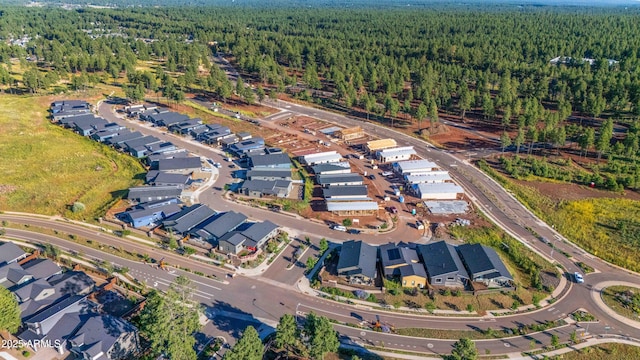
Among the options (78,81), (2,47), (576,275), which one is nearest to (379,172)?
(576,275)

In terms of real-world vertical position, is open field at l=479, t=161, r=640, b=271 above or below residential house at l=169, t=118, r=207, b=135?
below

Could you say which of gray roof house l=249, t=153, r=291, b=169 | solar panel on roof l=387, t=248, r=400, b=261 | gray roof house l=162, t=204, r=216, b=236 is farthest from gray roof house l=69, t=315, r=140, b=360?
gray roof house l=249, t=153, r=291, b=169

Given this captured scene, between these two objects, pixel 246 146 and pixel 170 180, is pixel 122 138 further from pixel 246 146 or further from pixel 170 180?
pixel 246 146

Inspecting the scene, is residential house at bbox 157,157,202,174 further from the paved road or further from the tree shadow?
the tree shadow

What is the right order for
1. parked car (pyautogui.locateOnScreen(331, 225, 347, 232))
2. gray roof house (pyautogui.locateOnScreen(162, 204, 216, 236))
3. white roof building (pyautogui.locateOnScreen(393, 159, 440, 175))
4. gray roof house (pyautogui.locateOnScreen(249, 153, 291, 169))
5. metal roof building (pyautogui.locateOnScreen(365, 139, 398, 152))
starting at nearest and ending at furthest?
gray roof house (pyautogui.locateOnScreen(162, 204, 216, 236)) < parked car (pyautogui.locateOnScreen(331, 225, 347, 232)) < white roof building (pyautogui.locateOnScreen(393, 159, 440, 175)) < gray roof house (pyautogui.locateOnScreen(249, 153, 291, 169)) < metal roof building (pyautogui.locateOnScreen(365, 139, 398, 152))

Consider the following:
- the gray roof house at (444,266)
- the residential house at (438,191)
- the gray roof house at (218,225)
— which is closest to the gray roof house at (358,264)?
the gray roof house at (444,266)

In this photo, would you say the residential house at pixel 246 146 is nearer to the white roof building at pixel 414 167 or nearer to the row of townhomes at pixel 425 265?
the white roof building at pixel 414 167
